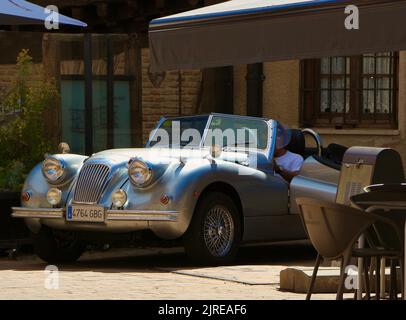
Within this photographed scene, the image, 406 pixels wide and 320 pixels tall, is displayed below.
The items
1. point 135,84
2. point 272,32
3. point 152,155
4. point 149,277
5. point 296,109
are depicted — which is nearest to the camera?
point 272,32

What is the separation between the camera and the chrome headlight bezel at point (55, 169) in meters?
11.7

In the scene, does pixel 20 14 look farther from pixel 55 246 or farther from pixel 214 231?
pixel 214 231

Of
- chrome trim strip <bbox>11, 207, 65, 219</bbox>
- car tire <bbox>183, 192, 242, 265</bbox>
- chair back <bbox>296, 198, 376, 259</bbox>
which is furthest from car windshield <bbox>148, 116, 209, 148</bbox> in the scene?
chair back <bbox>296, 198, 376, 259</bbox>

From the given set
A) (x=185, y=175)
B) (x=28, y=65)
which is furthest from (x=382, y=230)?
(x=28, y=65)

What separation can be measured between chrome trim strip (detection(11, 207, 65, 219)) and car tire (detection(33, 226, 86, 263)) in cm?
23

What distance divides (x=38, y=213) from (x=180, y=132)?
162 centimetres

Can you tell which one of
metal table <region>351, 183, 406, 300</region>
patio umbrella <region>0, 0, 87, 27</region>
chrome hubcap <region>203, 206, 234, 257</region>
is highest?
patio umbrella <region>0, 0, 87, 27</region>

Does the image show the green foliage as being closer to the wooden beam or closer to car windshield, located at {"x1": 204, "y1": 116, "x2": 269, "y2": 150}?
the wooden beam

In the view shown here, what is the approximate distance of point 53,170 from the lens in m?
11.7

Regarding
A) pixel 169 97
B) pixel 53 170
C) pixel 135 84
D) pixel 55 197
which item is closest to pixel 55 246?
pixel 55 197

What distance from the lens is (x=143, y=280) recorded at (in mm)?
10062

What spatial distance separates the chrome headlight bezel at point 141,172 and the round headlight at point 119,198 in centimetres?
13

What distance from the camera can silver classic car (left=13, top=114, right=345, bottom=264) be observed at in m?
11.1
